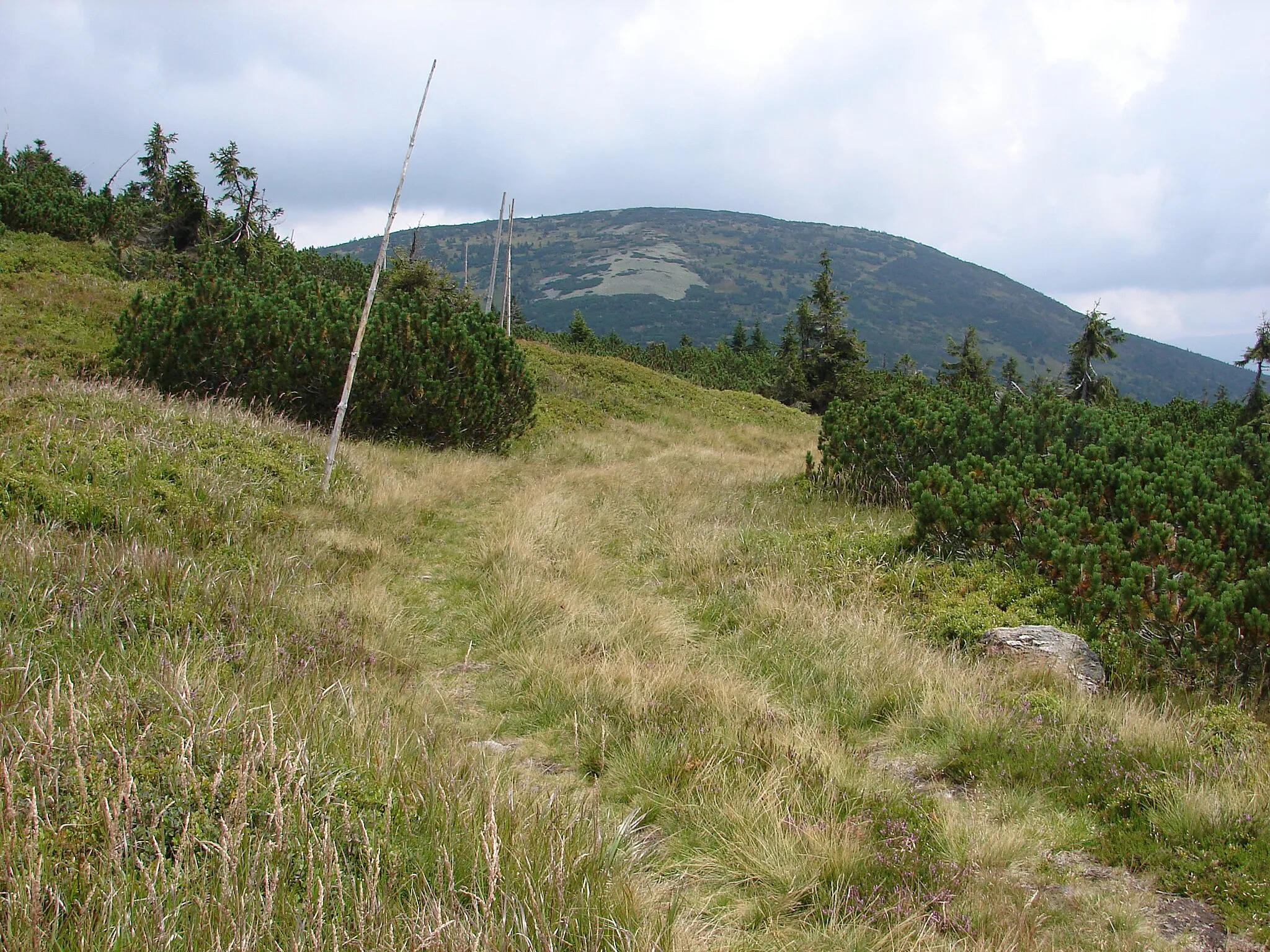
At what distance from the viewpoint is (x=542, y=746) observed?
11.5 feet

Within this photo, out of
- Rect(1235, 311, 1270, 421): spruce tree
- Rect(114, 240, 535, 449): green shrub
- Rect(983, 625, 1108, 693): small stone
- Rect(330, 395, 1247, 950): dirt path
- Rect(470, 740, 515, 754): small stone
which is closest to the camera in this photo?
Rect(330, 395, 1247, 950): dirt path

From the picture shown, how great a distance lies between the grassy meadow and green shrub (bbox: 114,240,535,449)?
4487mm

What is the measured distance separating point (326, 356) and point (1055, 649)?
10.8m

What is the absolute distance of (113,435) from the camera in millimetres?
6656

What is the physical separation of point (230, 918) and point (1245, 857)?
10.7ft

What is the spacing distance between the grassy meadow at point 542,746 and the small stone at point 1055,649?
217 mm

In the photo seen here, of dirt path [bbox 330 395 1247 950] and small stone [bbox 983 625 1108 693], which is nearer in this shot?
dirt path [bbox 330 395 1247 950]

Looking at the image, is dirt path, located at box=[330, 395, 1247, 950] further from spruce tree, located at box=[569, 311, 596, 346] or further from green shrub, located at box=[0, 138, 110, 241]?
spruce tree, located at box=[569, 311, 596, 346]

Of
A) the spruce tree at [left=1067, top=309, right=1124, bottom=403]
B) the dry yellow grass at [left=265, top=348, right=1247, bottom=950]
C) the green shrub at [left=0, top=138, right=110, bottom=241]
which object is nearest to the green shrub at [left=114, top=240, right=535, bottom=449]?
the dry yellow grass at [left=265, top=348, right=1247, bottom=950]

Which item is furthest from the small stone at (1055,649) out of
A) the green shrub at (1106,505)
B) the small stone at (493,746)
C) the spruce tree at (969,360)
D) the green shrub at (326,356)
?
the spruce tree at (969,360)

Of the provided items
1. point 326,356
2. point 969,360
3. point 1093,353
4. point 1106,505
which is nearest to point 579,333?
point 969,360

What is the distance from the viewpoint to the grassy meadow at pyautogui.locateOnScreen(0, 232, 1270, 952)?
187 cm

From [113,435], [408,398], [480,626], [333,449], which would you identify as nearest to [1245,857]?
[480,626]

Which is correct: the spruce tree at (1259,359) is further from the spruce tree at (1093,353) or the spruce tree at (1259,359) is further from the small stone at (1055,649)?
the small stone at (1055,649)
